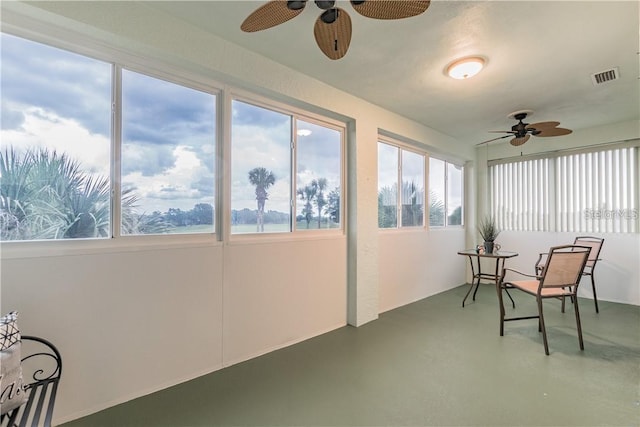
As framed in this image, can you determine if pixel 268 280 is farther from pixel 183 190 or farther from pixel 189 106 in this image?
pixel 189 106

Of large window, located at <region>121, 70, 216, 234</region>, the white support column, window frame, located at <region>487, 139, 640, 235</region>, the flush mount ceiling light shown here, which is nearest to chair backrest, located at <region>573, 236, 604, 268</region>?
window frame, located at <region>487, 139, 640, 235</region>

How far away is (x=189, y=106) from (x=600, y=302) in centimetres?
594

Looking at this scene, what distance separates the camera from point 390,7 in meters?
1.54

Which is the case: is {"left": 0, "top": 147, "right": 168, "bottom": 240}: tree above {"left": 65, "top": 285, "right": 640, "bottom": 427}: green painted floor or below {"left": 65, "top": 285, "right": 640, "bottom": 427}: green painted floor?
above

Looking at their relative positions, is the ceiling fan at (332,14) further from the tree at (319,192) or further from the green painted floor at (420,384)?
the green painted floor at (420,384)

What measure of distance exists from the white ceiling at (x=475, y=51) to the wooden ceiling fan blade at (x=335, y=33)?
11.7 inches

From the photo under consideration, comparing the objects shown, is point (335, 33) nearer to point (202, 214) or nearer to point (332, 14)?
point (332, 14)

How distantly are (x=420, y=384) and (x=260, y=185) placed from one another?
2095mm

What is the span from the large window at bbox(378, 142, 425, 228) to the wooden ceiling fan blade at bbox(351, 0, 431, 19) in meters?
2.50

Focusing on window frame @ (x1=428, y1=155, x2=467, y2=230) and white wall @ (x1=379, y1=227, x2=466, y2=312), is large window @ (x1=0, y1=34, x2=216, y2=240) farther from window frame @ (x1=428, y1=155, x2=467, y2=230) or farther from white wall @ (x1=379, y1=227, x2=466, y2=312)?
window frame @ (x1=428, y1=155, x2=467, y2=230)

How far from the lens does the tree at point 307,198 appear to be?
318 cm

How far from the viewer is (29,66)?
5.84 ft

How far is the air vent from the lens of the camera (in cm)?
281

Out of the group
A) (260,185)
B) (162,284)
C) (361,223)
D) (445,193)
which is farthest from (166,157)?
(445,193)
